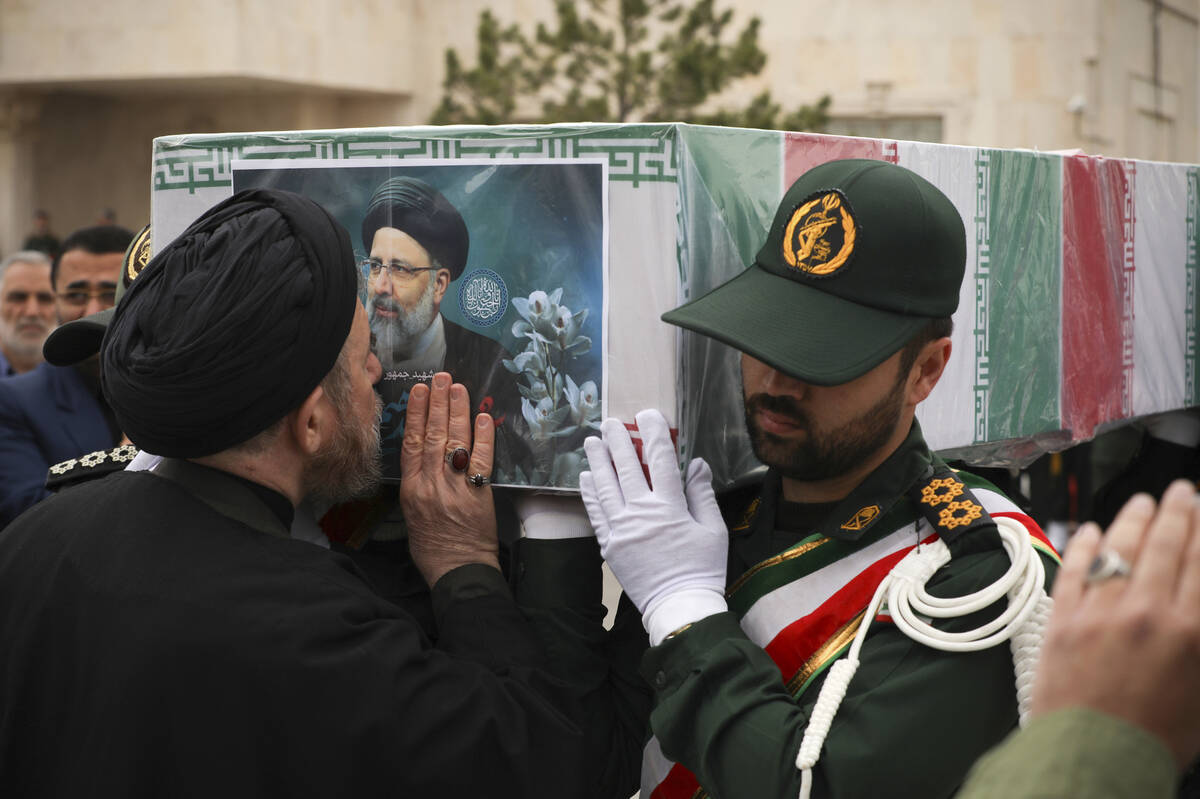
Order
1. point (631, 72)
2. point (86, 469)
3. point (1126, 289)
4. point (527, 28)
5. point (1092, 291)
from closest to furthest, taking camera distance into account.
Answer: point (86, 469) < point (1092, 291) < point (1126, 289) < point (631, 72) < point (527, 28)

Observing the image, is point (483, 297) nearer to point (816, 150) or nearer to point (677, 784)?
point (816, 150)

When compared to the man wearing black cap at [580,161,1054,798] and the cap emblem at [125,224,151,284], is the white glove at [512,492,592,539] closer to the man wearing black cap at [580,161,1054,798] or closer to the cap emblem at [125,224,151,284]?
the man wearing black cap at [580,161,1054,798]

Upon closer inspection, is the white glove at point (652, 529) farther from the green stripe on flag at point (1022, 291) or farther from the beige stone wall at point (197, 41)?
the beige stone wall at point (197, 41)

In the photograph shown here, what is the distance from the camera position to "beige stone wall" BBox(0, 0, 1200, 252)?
672 inches

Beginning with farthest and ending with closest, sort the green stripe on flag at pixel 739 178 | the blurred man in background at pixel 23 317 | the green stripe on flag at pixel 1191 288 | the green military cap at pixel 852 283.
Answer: the blurred man in background at pixel 23 317
the green stripe on flag at pixel 1191 288
the green stripe on flag at pixel 739 178
the green military cap at pixel 852 283

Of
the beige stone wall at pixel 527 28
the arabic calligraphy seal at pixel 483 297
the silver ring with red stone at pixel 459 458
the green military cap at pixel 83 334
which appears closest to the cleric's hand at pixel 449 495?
the silver ring with red stone at pixel 459 458

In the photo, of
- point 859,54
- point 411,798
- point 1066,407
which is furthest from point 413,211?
point 859,54

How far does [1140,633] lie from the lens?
1.01 meters

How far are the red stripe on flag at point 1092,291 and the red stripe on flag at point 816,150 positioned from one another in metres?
0.84

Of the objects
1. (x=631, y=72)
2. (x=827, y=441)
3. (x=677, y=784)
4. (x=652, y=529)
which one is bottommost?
(x=677, y=784)

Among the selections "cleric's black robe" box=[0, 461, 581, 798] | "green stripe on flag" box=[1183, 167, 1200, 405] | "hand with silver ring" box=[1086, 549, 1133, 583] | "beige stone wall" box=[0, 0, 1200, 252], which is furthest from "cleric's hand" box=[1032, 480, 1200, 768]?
"beige stone wall" box=[0, 0, 1200, 252]

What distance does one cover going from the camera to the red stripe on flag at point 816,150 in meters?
2.34

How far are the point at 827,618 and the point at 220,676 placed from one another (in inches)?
35.6

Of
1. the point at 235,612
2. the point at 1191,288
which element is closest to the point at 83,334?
the point at 235,612
